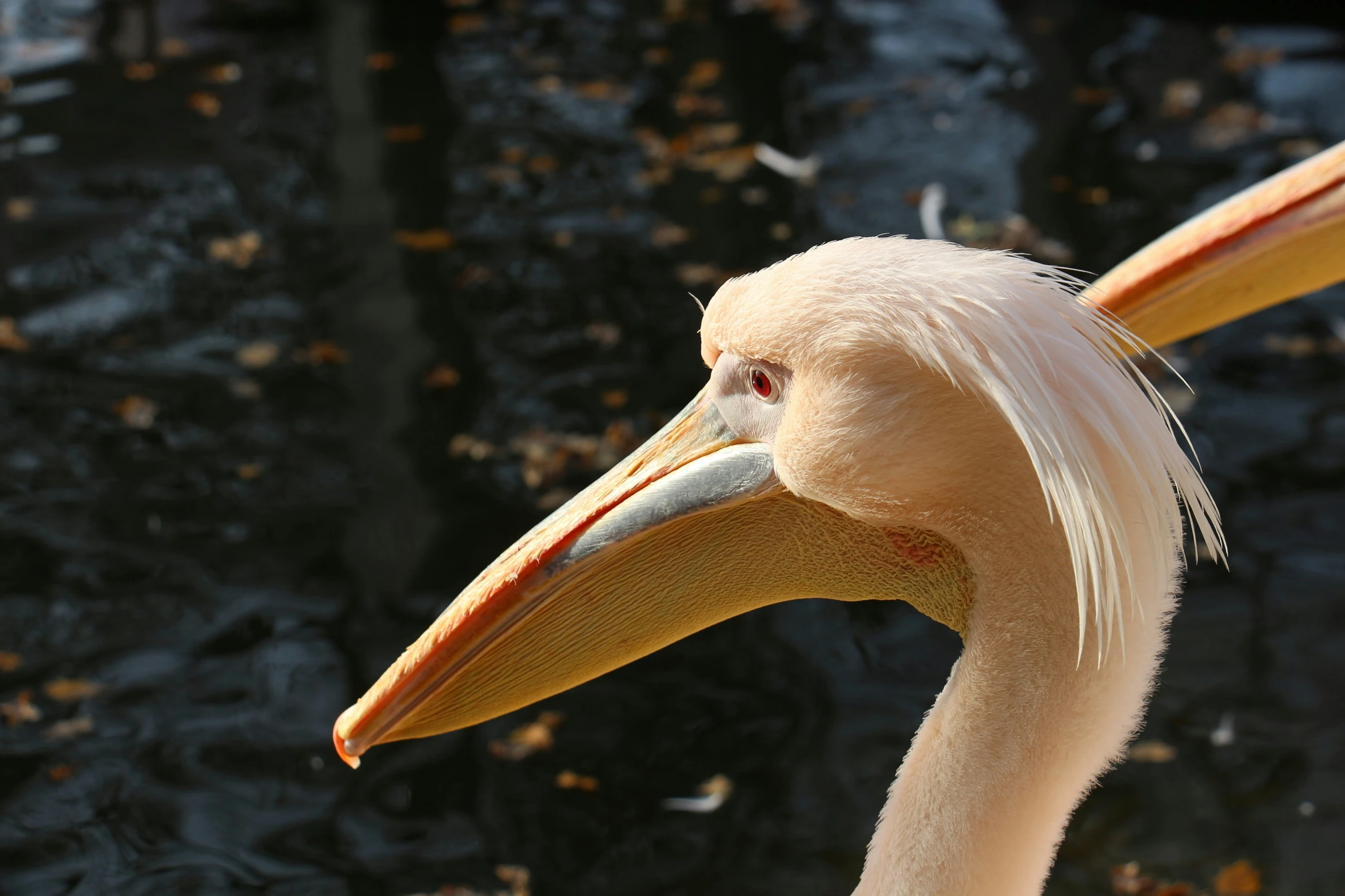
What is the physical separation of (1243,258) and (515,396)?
115 inches

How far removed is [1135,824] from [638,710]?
1.32m

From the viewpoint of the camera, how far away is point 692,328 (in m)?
4.91

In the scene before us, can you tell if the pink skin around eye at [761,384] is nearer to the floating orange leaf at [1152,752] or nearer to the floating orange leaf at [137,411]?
the floating orange leaf at [1152,752]

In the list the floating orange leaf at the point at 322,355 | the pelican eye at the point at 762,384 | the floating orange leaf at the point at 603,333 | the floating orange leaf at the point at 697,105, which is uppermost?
the pelican eye at the point at 762,384

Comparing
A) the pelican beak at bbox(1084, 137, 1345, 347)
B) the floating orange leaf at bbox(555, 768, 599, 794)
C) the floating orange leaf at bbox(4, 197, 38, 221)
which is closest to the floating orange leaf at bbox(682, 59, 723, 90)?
the floating orange leaf at bbox(4, 197, 38, 221)

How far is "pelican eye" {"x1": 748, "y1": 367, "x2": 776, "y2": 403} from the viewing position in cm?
153

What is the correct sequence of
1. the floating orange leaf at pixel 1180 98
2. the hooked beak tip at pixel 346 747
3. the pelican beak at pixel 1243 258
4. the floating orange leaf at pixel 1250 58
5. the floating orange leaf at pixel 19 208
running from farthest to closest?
the floating orange leaf at pixel 1250 58 → the floating orange leaf at pixel 1180 98 → the floating orange leaf at pixel 19 208 → the pelican beak at pixel 1243 258 → the hooked beak tip at pixel 346 747

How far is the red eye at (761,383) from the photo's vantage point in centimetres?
153

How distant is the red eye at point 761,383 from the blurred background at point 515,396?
1.77 meters

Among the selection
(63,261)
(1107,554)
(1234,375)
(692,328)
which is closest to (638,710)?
(692,328)

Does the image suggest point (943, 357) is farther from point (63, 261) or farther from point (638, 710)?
point (63, 261)

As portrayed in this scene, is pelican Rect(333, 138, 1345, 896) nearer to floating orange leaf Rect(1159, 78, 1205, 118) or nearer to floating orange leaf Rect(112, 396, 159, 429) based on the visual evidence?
floating orange leaf Rect(112, 396, 159, 429)

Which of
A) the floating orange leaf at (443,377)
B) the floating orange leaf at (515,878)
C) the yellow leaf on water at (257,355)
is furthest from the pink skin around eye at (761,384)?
the yellow leaf on water at (257,355)

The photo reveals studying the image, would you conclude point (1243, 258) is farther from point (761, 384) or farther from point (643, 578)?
point (643, 578)
